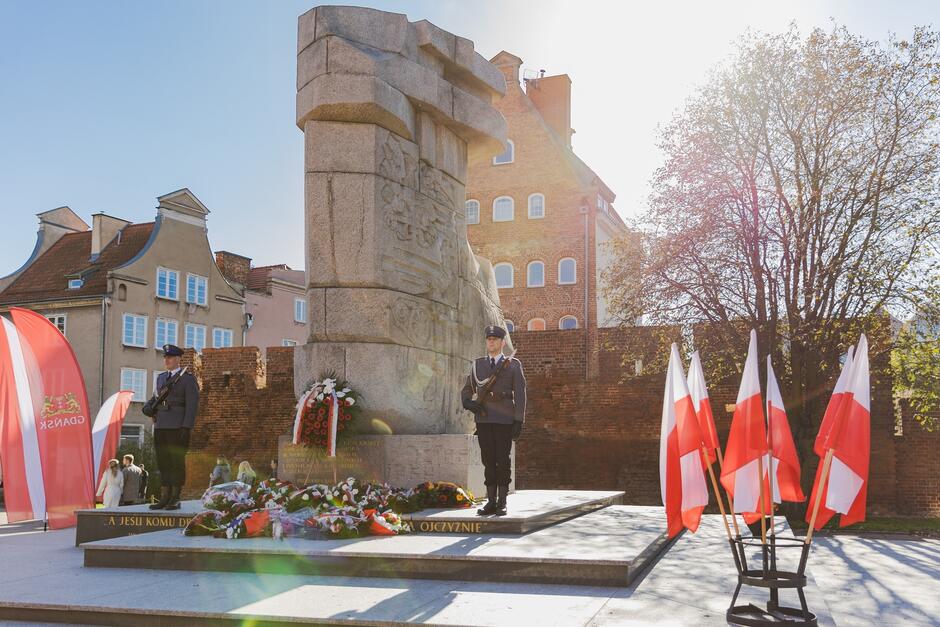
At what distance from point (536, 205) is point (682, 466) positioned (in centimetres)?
2978

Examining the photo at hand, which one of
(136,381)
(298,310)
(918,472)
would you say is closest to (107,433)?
(918,472)

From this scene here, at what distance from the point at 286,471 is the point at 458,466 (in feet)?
5.44

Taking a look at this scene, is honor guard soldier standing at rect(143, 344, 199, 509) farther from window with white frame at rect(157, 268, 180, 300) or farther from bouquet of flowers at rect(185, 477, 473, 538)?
window with white frame at rect(157, 268, 180, 300)

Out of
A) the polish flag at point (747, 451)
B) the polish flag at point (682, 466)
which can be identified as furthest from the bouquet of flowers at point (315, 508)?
the polish flag at point (747, 451)

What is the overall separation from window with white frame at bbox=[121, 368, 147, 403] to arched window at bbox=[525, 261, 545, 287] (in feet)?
48.0

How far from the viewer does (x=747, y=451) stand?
4.50m

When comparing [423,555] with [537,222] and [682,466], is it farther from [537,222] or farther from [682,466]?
[537,222]

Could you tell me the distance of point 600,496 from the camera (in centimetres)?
1053

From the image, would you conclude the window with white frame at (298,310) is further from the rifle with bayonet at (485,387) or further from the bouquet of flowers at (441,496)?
the rifle with bayonet at (485,387)

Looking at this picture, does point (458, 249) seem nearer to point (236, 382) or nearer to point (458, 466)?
point (458, 466)

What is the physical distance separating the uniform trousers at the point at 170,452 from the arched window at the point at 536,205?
2622cm

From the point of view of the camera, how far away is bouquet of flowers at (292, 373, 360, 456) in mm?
8055

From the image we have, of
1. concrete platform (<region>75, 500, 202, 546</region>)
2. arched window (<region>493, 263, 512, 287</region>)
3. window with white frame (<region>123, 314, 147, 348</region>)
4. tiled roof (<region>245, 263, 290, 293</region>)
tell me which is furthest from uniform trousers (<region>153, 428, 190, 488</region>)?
tiled roof (<region>245, 263, 290, 293</region>)

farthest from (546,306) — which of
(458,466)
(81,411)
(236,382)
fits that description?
(458,466)
